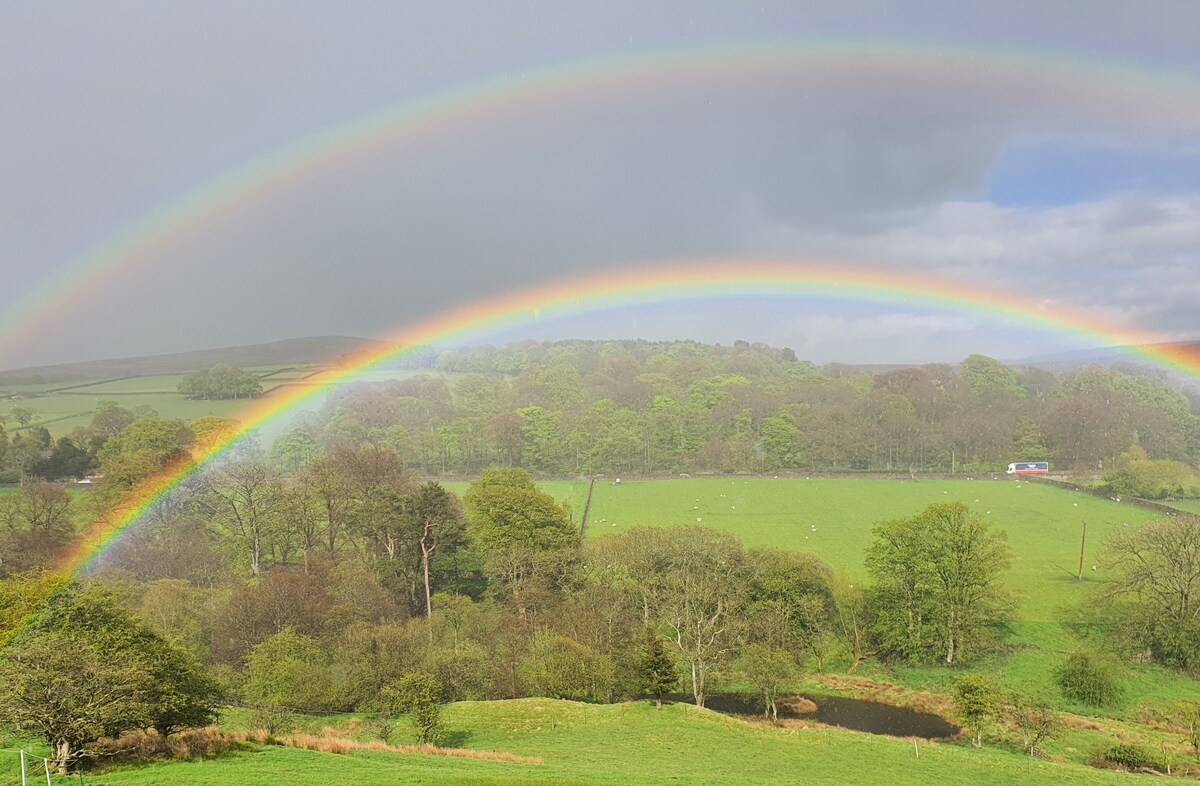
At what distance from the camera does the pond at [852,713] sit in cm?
2759

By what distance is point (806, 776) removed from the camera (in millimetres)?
19422

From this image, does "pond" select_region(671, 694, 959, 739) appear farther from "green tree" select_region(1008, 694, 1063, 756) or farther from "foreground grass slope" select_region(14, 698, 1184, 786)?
"foreground grass slope" select_region(14, 698, 1184, 786)

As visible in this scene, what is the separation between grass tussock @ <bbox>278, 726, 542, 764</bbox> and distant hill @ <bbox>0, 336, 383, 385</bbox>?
112 m

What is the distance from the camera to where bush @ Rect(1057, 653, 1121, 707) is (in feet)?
94.4

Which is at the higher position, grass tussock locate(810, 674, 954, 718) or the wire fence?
the wire fence

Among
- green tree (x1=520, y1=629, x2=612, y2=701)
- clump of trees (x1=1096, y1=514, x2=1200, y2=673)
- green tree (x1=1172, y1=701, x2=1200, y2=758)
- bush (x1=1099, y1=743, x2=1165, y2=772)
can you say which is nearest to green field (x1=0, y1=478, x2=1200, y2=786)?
green tree (x1=1172, y1=701, x2=1200, y2=758)

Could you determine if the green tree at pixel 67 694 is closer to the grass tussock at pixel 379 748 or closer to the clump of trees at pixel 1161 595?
the grass tussock at pixel 379 748

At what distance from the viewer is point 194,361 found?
12181 cm

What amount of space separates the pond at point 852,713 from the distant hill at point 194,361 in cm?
11392

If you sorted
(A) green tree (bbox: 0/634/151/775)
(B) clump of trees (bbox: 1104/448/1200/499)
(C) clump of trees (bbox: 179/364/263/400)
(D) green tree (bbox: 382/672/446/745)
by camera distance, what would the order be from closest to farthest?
1. (A) green tree (bbox: 0/634/151/775)
2. (D) green tree (bbox: 382/672/446/745)
3. (B) clump of trees (bbox: 1104/448/1200/499)
4. (C) clump of trees (bbox: 179/364/263/400)

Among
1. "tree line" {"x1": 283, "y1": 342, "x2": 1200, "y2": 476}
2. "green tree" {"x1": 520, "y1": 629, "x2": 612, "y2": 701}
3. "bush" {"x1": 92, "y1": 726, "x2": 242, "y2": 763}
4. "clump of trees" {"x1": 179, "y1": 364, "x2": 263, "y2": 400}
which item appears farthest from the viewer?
"clump of trees" {"x1": 179, "y1": 364, "x2": 263, "y2": 400}

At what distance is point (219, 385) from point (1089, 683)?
10437 cm

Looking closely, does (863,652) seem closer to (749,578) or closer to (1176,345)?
(749,578)

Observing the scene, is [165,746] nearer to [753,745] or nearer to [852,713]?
[753,745]
